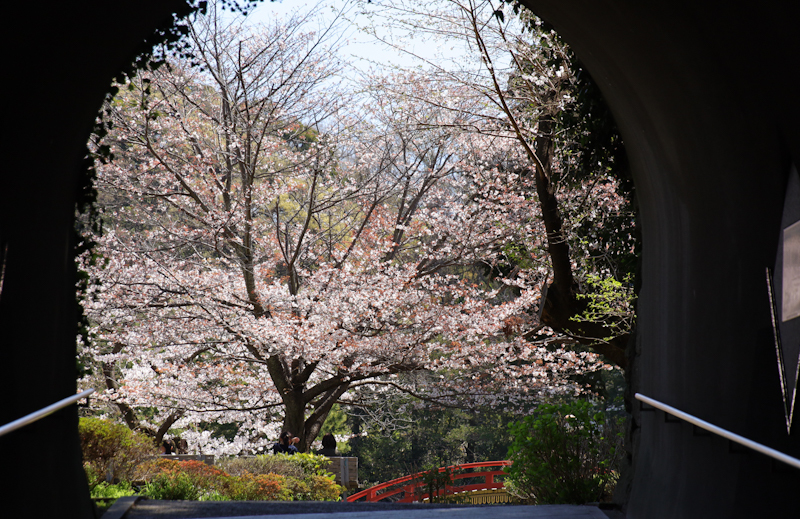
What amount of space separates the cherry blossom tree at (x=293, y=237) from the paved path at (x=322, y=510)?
18.4ft

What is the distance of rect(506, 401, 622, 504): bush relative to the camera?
5934 millimetres

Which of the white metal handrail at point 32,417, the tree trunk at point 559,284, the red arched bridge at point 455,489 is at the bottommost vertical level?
the red arched bridge at point 455,489

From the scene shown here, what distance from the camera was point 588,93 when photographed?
5.63 meters

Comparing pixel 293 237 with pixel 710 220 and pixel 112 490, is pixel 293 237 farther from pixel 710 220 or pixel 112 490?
pixel 710 220

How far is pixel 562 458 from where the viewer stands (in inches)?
238

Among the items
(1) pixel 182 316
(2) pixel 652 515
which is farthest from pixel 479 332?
(2) pixel 652 515

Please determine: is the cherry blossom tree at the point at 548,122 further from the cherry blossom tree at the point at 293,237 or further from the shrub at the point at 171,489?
the shrub at the point at 171,489

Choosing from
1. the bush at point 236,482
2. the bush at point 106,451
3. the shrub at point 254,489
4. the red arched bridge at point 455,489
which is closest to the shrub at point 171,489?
the bush at point 236,482

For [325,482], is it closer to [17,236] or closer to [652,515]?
[652,515]

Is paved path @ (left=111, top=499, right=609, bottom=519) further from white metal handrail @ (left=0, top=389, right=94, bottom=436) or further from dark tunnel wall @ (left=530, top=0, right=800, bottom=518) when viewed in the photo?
white metal handrail @ (left=0, top=389, right=94, bottom=436)

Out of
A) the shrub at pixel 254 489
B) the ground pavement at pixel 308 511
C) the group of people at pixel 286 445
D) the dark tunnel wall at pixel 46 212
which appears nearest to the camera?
the dark tunnel wall at pixel 46 212

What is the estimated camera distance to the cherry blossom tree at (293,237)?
34.2ft

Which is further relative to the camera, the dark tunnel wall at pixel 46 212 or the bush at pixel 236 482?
the bush at pixel 236 482

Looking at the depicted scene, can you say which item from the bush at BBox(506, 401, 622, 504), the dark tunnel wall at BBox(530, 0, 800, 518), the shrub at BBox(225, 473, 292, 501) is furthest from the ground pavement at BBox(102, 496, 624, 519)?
the shrub at BBox(225, 473, 292, 501)
